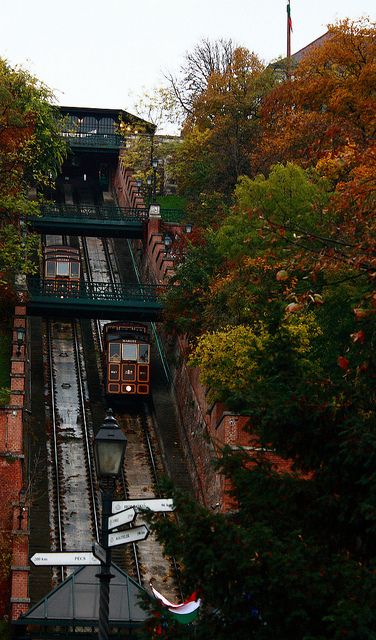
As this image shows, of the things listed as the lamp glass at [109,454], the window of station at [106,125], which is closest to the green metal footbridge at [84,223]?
the window of station at [106,125]

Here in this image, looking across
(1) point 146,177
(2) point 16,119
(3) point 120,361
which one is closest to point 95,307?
(3) point 120,361

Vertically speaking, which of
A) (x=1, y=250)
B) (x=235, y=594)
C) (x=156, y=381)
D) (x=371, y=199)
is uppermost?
(x=371, y=199)

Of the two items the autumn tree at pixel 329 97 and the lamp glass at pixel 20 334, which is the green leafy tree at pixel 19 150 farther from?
the autumn tree at pixel 329 97

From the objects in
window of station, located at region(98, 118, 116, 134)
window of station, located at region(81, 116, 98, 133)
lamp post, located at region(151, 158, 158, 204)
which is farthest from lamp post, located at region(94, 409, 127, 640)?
window of station, located at region(81, 116, 98, 133)

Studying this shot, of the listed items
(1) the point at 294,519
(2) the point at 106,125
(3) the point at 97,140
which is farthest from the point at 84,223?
(1) the point at 294,519

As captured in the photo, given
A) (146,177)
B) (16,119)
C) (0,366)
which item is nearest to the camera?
(0,366)

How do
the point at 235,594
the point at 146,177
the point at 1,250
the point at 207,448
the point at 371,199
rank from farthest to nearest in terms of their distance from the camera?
the point at 146,177, the point at 1,250, the point at 207,448, the point at 371,199, the point at 235,594

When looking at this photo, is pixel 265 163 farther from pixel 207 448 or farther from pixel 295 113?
pixel 207 448

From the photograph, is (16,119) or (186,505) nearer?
(186,505)
